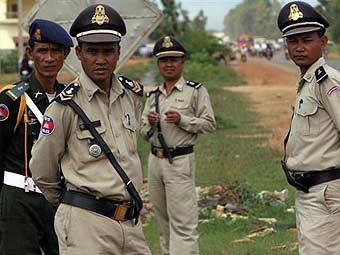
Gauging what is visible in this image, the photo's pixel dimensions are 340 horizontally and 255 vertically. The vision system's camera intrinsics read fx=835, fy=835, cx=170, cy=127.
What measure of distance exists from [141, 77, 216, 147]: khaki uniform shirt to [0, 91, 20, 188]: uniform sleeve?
2.68 m

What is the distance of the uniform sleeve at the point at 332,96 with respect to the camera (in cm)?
500

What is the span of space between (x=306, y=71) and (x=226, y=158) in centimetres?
957

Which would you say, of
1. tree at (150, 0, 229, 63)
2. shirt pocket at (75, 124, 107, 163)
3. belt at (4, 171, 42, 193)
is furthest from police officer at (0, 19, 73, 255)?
tree at (150, 0, 229, 63)

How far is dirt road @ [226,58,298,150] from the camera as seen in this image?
20905mm

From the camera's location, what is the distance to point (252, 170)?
43.4ft

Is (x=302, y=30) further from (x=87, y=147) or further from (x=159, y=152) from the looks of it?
(x=159, y=152)

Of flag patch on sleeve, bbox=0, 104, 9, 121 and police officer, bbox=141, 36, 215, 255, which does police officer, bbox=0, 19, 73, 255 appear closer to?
flag patch on sleeve, bbox=0, 104, 9, 121

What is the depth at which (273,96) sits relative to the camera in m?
34.4

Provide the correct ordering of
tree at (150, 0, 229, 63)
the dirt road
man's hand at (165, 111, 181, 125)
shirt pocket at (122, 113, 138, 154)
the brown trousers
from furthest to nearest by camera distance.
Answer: tree at (150, 0, 229, 63), the dirt road, man's hand at (165, 111, 181, 125), shirt pocket at (122, 113, 138, 154), the brown trousers

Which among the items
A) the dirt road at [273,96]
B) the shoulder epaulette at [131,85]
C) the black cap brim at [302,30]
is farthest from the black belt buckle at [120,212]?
the dirt road at [273,96]

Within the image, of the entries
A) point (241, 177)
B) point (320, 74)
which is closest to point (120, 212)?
point (320, 74)

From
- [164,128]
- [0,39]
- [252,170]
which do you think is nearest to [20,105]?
[164,128]

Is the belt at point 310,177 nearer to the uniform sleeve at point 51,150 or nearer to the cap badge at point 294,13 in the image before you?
the cap badge at point 294,13

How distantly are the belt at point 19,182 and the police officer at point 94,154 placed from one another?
0.74 meters
